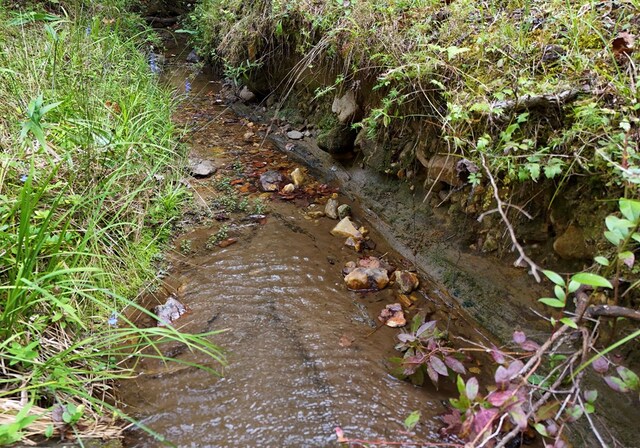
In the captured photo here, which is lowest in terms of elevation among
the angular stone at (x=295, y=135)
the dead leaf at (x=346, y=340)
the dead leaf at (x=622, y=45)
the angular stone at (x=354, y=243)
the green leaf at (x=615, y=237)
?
the dead leaf at (x=346, y=340)

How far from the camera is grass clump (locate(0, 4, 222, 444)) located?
1.54m

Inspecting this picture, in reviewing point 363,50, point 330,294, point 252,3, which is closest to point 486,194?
point 330,294

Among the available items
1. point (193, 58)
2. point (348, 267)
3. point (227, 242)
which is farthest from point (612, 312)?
point (193, 58)

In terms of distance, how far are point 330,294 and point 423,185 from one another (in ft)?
2.89

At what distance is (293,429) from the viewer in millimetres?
1600

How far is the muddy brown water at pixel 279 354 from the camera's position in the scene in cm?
162

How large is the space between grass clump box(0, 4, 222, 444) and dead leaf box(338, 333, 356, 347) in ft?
1.84

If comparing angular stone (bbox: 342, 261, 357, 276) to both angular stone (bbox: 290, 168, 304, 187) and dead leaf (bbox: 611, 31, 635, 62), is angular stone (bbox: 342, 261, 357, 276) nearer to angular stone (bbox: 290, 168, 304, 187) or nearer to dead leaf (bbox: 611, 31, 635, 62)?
angular stone (bbox: 290, 168, 304, 187)

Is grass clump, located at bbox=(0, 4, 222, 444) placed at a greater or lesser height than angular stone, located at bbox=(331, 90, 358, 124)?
lesser

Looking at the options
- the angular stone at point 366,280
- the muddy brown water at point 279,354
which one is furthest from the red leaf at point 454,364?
the angular stone at point 366,280

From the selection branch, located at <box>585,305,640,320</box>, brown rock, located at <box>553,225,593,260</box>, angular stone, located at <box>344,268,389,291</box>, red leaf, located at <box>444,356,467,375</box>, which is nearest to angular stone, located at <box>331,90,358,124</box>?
angular stone, located at <box>344,268,389,291</box>

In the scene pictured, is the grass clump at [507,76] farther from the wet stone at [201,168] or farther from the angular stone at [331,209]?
the wet stone at [201,168]

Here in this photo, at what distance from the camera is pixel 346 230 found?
276 centimetres

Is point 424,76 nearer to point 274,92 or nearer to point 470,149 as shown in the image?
point 470,149
